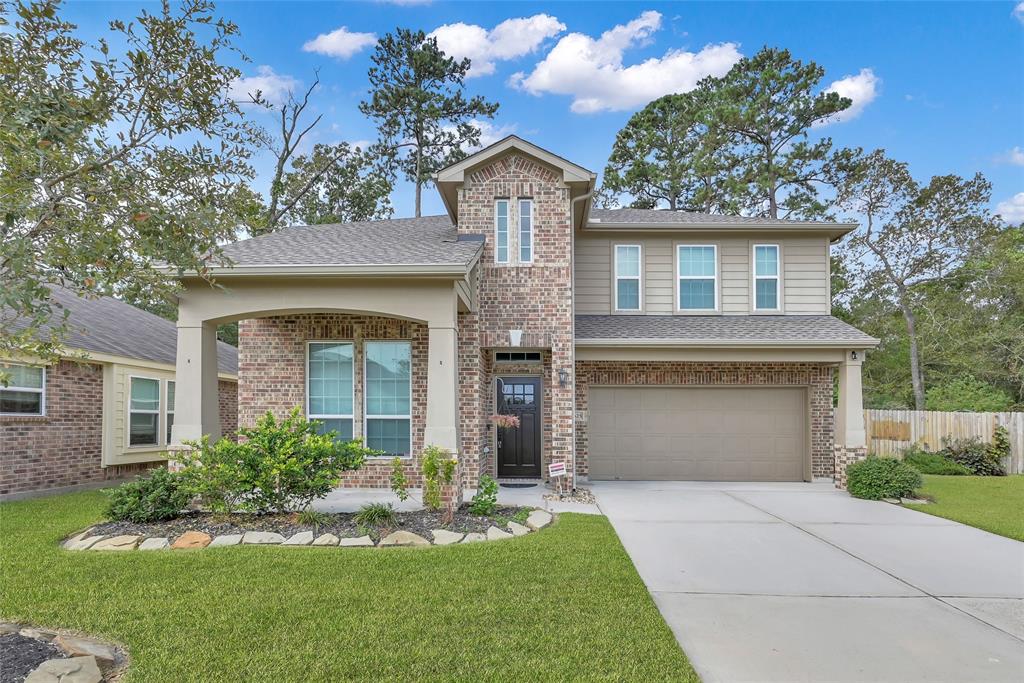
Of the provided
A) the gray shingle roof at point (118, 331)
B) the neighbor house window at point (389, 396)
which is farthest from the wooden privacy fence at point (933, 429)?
the gray shingle roof at point (118, 331)

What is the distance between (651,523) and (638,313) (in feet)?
17.1

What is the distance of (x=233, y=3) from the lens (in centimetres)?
501

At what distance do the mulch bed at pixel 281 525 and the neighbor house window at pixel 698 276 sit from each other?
6.64m

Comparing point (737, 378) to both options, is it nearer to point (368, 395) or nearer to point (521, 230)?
point (521, 230)

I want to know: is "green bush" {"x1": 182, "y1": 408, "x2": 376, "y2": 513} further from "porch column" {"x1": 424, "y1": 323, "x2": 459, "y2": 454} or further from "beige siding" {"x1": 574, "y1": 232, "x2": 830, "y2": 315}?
"beige siding" {"x1": 574, "y1": 232, "x2": 830, "y2": 315}

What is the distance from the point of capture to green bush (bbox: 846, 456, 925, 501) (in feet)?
31.3

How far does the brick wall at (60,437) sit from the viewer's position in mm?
9148

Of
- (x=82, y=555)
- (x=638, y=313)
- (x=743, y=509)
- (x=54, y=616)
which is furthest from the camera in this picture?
(x=638, y=313)

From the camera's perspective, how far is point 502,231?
10242 millimetres

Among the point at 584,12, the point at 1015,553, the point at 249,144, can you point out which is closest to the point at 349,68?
the point at 584,12

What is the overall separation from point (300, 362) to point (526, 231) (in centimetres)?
433

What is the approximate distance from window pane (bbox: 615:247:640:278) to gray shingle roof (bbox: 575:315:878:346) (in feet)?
2.89

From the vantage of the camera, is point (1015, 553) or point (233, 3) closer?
point (233, 3)

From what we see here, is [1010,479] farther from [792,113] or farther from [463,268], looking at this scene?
[792,113]
